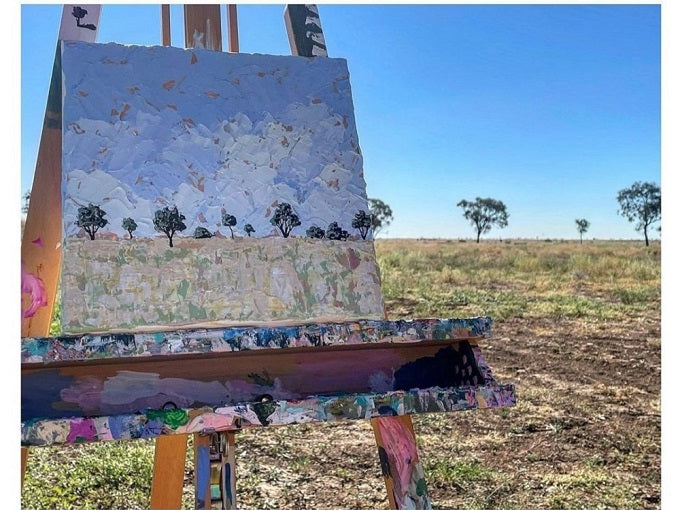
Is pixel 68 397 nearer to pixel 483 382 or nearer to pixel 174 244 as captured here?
pixel 174 244

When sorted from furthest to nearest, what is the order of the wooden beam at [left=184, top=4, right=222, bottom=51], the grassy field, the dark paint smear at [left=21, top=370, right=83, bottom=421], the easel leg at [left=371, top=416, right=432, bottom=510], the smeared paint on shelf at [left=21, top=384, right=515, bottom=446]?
the grassy field → the wooden beam at [left=184, top=4, right=222, bottom=51] → the easel leg at [left=371, top=416, right=432, bottom=510] → the dark paint smear at [left=21, top=370, right=83, bottom=421] → the smeared paint on shelf at [left=21, top=384, right=515, bottom=446]

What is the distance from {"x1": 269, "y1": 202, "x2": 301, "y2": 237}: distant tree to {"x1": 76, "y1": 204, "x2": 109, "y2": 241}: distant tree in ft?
1.44

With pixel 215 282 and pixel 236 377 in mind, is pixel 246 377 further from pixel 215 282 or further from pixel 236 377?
pixel 215 282

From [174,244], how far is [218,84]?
19.1 inches

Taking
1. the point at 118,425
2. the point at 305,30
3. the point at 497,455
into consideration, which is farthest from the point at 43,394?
the point at 497,455

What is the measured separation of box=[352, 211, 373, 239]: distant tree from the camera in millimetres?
1938

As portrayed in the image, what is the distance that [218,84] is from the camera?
1.94 metres

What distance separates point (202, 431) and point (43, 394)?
0.37 metres

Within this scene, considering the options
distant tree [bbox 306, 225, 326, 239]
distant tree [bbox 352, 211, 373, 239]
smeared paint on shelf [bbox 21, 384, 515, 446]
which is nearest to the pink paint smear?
smeared paint on shelf [bbox 21, 384, 515, 446]

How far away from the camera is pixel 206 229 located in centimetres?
182

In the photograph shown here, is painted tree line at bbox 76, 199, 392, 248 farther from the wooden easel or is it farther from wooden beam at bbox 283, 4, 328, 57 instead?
wooden beam at bbox 283, 4, 328, 57

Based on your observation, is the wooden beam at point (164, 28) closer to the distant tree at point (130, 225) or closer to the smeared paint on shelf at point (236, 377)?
the distant tree at point (130, 225)
